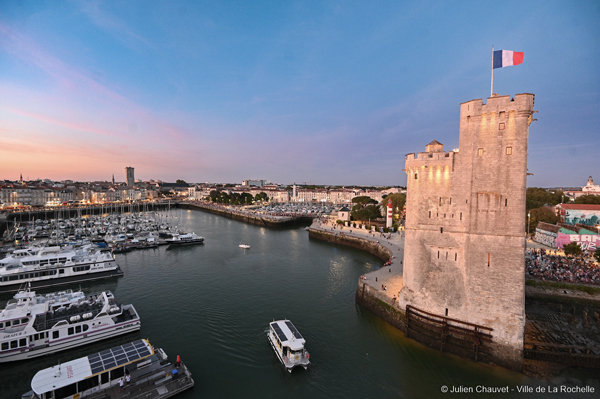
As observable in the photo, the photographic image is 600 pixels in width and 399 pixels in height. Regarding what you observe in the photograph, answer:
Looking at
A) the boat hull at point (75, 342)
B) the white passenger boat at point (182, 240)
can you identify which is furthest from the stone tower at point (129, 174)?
the boat hull at point (75, 342)

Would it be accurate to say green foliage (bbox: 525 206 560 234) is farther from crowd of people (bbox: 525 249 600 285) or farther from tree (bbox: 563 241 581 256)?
crowd of people (bbox: 525 249 600 285)

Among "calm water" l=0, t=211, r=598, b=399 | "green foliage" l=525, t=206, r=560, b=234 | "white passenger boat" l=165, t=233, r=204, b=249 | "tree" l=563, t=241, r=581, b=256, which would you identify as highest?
"green foliage" l=525, t=206, r=560, b=234

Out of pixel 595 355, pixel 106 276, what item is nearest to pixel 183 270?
pixel 106 276

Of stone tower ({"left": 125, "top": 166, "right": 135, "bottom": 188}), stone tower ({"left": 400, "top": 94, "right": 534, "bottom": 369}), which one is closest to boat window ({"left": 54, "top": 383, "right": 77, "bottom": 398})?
stone tower ({"left": 400, "top": 94, "right": 534, "bottom": 369})

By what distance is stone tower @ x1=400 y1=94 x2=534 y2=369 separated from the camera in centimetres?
1111

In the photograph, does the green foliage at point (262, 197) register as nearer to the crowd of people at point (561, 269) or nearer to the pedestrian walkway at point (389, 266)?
the pedestrian walkway at point (389, 266)

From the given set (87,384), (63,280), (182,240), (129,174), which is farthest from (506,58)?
(129,174)

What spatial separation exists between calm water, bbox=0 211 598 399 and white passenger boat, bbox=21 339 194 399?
0.80 metres

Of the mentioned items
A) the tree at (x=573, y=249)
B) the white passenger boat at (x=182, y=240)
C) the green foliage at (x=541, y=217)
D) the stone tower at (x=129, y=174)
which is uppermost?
the stone tower at (x=129, y=174)

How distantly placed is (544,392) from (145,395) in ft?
45.9

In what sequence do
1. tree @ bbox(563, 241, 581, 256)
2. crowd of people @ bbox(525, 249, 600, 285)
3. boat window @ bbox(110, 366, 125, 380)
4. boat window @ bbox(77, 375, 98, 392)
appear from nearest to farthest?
boat window @ bbox(77, 375, 98, 392)
boat window @ bbox(110, 366, 125, 380)
crowd of people @ bbox(525, 249, 600, 285)
tree @ bbox(563, 241, 581, 256)

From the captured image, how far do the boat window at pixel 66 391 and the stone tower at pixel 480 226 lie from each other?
13.6m

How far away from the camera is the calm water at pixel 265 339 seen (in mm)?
10375

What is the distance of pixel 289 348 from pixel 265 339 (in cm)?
252
